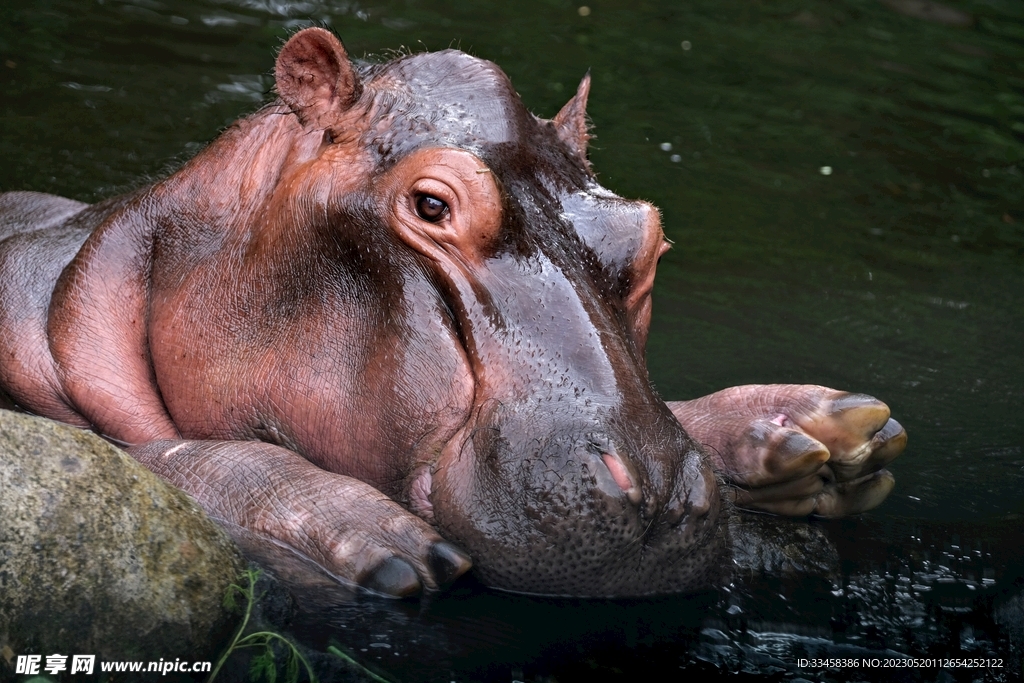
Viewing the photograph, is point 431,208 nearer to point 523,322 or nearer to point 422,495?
point 523,322

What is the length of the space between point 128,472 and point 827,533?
221 cm

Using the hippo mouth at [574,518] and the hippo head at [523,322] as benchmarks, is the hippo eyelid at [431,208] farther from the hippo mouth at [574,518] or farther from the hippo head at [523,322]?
the hippo mouth at [574,518]

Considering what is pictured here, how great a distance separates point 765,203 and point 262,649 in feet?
21.2

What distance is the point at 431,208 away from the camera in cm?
342

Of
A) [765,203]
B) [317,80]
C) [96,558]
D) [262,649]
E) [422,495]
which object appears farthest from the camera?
[765,203]

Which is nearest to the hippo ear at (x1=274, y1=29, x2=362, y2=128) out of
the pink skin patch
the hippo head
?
the hippo head

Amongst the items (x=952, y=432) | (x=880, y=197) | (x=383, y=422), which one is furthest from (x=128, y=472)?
(x=880, y=197)

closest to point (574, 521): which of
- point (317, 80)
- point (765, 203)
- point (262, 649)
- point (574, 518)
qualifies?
point (574, 518)

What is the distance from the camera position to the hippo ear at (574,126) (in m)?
4.13

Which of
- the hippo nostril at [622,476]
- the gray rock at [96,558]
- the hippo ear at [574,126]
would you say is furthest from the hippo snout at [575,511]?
the hippo ear at [574,126]

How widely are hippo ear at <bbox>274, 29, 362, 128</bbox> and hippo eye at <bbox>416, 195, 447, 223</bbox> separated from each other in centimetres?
51

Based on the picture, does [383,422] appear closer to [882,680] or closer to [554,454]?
[554,454]

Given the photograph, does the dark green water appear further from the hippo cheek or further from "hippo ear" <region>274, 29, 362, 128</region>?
"hippo ear" <region>274, 29, 362, 128</region>

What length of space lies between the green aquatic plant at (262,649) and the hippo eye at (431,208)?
1.14 metres
